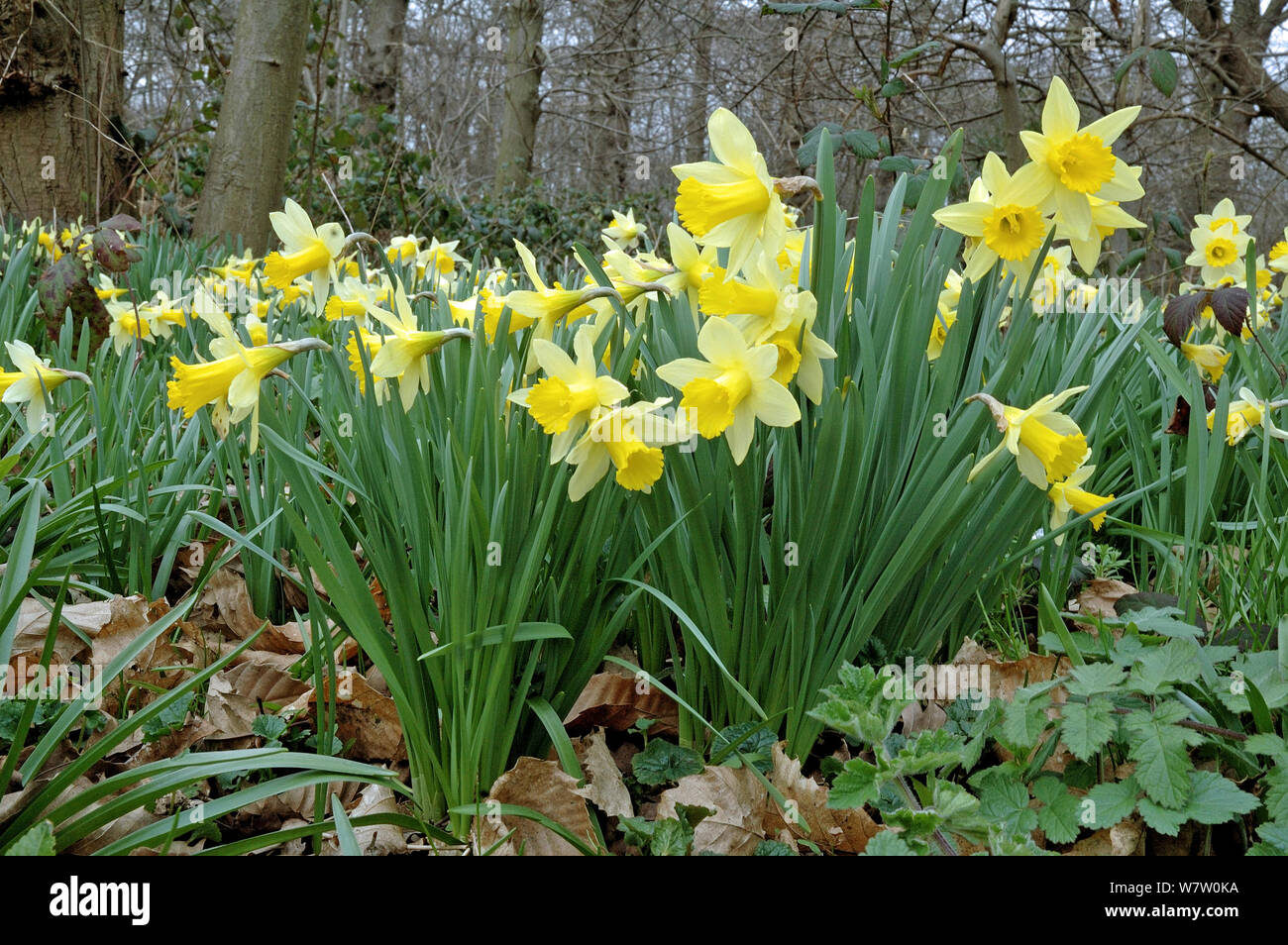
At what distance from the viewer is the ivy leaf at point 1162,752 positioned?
1.04 m

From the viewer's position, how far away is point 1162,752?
42.1 inches

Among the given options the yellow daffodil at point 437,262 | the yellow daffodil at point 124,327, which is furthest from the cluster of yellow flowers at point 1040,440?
the yellow daffodil at point 124,327

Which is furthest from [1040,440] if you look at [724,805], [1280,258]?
[1280,258]

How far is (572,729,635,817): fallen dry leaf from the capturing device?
1306 millimetres

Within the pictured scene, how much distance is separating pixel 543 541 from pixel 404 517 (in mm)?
289

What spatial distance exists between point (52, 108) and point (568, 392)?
5.08 m

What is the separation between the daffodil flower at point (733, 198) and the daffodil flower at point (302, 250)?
76 centimetres

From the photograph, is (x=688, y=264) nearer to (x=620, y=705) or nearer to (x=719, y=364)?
(x=719, y=364)

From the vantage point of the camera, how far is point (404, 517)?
4.52 feet

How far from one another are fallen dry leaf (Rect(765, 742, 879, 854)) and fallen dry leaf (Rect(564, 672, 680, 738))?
272 mm

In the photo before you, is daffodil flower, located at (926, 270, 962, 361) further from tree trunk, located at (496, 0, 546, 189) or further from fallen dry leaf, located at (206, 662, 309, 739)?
tree trunk, located at (496, 0, 546, 189)

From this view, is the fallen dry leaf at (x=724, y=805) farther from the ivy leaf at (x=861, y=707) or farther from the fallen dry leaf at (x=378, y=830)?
the fallen dry leaf at (x=378, y=830)
